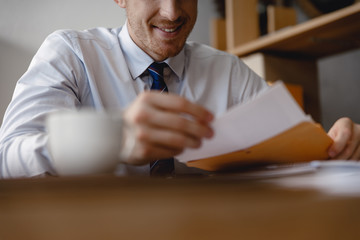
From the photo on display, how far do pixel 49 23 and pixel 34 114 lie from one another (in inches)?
26.2

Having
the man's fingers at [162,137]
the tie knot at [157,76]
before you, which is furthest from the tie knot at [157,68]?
the man's fingers at [162,137]

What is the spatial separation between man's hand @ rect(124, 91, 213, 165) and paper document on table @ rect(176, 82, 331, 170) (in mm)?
42

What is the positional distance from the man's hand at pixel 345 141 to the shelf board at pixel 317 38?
39.8 inches

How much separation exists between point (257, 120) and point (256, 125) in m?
0.01

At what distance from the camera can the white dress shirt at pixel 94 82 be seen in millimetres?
692

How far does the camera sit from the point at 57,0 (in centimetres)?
137

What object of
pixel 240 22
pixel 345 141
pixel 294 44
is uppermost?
pixel 240 22

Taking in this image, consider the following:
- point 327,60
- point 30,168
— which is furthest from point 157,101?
point 327,60

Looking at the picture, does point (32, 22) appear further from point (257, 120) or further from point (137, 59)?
point (257, 120)

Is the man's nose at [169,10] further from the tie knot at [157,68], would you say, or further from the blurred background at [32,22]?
the blurred background at [32,22]

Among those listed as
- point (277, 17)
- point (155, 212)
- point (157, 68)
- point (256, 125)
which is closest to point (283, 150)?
point (256, 125)

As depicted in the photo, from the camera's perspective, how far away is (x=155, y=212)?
220mm

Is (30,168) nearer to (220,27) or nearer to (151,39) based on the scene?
(151,39)

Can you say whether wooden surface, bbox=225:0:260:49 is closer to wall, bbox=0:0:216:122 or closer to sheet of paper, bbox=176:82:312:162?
wall, bbox=0:0:216:122
